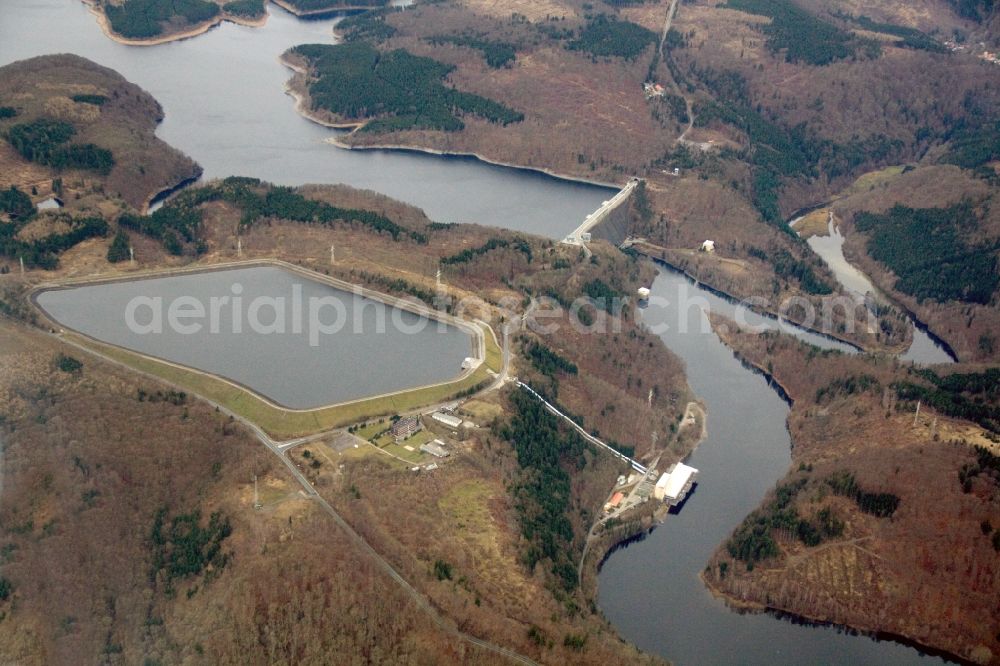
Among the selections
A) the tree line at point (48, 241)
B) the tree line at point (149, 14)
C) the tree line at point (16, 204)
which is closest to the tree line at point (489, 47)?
the tree line at point (149, 14)

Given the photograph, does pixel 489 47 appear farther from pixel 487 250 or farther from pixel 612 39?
pixel 487 250

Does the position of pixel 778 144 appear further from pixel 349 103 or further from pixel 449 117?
pixel 349 103

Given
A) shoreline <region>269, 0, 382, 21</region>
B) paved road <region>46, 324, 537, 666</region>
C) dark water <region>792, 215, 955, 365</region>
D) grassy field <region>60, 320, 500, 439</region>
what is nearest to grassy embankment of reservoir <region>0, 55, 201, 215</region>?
grassy field <region>60, 320, 500, 439</region>

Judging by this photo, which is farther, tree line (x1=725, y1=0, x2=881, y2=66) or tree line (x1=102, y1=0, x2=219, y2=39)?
tree line (x1=102, y1=0, x2=219, y2=39)

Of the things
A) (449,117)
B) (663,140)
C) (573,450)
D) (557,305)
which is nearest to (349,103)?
(449,117)

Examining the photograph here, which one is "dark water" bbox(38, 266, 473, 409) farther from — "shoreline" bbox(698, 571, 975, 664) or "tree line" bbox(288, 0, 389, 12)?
"tree line" bbox(288, 0, 389, 12)
